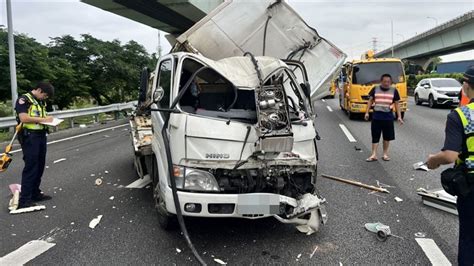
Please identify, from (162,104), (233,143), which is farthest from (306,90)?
(162,104)

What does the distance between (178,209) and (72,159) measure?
6256 millimetres

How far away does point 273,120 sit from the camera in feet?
14.1

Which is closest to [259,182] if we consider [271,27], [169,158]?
[169,158]

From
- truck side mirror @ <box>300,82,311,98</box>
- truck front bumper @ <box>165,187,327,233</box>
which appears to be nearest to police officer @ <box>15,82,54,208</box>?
truck front bumper @ <box>165,187,327,233</box>

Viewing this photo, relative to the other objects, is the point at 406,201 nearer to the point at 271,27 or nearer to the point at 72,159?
the point at 271,27

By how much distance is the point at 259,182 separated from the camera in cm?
417

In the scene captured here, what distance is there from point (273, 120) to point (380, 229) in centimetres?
173

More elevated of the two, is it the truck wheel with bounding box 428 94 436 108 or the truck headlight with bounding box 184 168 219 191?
the truck headlight with bounding box 184 168 219 191

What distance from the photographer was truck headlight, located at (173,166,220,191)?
13.4ft

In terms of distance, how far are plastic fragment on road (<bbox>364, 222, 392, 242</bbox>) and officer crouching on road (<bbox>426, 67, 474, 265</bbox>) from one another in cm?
138

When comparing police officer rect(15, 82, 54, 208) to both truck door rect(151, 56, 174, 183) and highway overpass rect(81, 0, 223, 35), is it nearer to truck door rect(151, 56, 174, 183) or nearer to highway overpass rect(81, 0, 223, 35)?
truck door rect(151, 56, 174, 183)

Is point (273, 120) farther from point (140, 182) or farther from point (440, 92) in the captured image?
point (440, 92)

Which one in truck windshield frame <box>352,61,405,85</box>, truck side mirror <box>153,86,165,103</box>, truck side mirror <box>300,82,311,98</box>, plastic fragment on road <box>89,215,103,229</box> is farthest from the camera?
truck windshield frame <box>352,61,405,85</box>

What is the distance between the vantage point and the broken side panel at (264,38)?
6.65 metres
